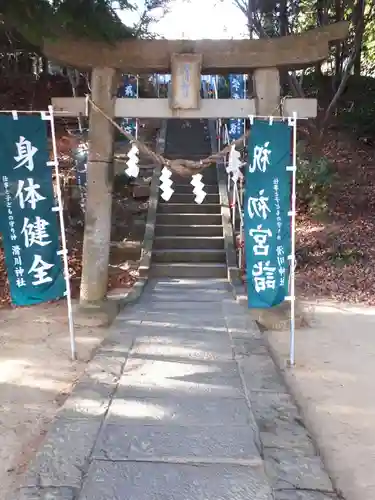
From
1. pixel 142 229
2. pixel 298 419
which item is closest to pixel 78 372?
pixel 298 419

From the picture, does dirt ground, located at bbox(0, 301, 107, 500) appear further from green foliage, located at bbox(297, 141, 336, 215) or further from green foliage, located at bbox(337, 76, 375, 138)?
green foliage, located at bbox(337, 76, 375, 138)

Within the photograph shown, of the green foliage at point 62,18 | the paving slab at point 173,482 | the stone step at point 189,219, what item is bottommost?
the paving slab at point 173,482

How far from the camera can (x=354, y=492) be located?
3.07m

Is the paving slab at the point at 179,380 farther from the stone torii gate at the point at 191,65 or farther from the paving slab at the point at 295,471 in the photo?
the stone torii gate at the point at 191,65

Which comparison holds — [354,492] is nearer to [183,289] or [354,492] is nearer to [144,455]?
[144,455]

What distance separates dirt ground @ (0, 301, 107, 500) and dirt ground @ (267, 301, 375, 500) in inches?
81.3

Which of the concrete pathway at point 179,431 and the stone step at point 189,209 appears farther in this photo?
the stone step at point 189,209

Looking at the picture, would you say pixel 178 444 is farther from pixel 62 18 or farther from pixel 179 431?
pixel 62 18

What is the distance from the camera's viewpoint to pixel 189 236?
10.3 metres

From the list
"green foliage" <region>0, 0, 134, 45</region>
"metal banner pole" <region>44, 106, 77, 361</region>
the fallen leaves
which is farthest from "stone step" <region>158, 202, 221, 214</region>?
"metal banner pole" <region>44, 106, 77, 361</region>

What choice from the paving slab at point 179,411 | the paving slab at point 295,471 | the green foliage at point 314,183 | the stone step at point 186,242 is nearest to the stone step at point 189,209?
the stone step at point 186,242

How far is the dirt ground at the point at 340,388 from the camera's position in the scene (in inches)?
132

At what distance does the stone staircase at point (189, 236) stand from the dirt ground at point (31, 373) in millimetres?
2514

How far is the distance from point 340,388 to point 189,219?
6446 mm
